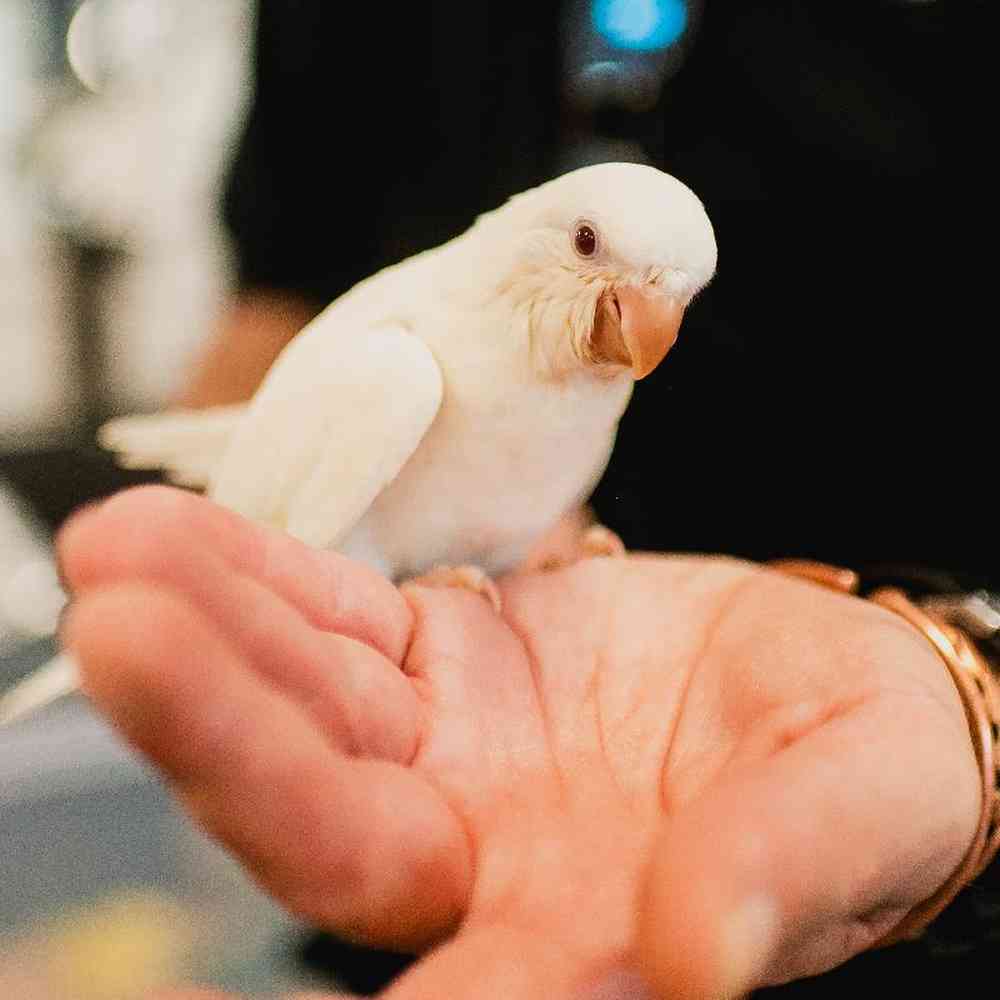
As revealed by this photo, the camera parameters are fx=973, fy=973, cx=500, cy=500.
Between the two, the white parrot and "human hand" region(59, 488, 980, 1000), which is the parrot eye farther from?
"human hand" region(59, 488, 980, 1000)

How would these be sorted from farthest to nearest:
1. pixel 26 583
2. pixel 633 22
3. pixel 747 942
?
1. pixel 633 22
2. pixel 26 583
3. pixel 747 942

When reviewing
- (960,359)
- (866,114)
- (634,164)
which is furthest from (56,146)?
(960,359)

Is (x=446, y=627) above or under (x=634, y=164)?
under

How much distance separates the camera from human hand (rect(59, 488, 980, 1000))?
450 millimetres

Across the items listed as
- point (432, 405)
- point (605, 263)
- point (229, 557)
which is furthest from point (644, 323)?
point (229, 557)

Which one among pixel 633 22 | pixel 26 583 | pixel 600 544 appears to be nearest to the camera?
pixel 26 583

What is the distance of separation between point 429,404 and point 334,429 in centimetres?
7

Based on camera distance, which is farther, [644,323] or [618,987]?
[644,323]

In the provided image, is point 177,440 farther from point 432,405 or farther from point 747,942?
point 747,942

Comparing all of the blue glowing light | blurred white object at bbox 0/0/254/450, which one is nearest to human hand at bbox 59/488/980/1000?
blurred white object at bbox 0/0/254/450

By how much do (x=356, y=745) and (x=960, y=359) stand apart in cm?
77

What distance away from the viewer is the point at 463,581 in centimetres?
77

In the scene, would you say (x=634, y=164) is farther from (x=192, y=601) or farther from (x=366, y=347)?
(x=192, y=601)

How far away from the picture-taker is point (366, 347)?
72 centimetres
